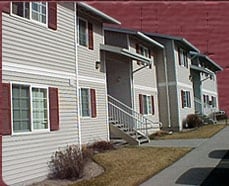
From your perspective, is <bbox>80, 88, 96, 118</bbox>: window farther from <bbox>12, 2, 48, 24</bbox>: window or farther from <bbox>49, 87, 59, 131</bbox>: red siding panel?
<bbox>12, 2, 48, 24</bbox>: window

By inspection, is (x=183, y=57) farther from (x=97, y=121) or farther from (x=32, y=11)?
(x=32, y=11)

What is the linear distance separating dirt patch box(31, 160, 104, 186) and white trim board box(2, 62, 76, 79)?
2.75 meters

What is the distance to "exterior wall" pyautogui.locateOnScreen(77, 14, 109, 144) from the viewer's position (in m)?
13.4

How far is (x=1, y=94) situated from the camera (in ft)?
27.3

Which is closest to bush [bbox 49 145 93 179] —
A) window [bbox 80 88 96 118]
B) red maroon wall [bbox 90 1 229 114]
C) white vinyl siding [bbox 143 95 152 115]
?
window [bbox 80 88 96 118]

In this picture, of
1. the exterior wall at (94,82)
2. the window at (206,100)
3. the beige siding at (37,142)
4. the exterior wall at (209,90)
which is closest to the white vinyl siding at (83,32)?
the exterior wall at (94,82)

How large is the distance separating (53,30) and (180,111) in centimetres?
1610

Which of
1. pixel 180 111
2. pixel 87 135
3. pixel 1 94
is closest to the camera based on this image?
pixel 1 94

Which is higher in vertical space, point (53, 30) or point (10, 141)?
point (53, 30)

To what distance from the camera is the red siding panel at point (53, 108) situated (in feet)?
33.8

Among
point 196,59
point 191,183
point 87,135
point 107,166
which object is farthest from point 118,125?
point 196,59

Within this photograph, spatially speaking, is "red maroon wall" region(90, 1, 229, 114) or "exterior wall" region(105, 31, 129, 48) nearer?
"red maroon wall" region(90, 1, 229, 114)

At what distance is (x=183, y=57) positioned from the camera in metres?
28.2

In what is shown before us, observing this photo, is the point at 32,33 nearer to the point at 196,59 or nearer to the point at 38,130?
the point at 38,130
